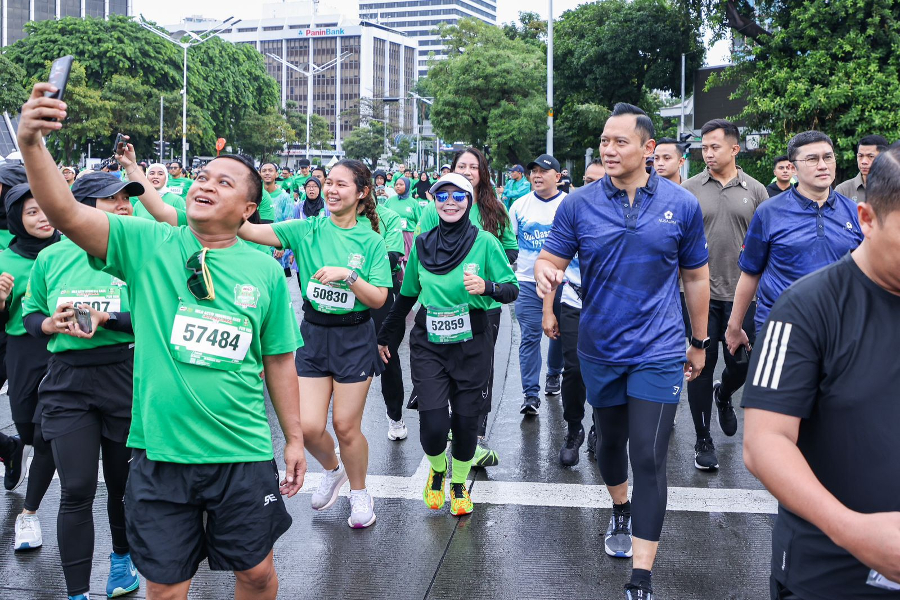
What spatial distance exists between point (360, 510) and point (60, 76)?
10.5 feet

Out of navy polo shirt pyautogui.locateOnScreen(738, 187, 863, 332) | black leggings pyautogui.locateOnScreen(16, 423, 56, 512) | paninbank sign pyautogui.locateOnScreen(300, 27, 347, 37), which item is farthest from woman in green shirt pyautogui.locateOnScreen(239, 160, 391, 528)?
paninbank sign pyautogui.locateOnScreen(300, 27, 347, 37)

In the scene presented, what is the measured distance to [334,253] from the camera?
5281 mm

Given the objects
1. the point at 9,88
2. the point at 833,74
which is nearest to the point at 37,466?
the point at 833,74

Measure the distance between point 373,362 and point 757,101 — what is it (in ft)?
50.4

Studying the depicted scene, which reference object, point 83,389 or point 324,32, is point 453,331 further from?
point 324,32

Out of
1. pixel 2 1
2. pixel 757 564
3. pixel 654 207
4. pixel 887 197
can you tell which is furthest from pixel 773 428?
pixel 2 1

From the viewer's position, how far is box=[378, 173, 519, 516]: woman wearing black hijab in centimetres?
536

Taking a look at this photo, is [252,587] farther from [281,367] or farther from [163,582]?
[281,367]

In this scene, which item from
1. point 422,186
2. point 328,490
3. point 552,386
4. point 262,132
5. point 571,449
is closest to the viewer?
point 328,490

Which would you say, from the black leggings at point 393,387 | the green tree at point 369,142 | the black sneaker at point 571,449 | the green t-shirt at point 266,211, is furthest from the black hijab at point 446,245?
the green tree at point 369,142

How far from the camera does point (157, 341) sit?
320 centimetres

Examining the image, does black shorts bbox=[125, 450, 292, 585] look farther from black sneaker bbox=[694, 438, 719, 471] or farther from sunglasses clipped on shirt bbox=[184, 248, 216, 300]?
black sneaker bbox=[694, 438, 719, 471]

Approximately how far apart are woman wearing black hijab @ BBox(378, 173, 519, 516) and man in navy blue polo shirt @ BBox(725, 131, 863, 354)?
1498mm

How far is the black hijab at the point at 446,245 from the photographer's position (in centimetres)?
543
